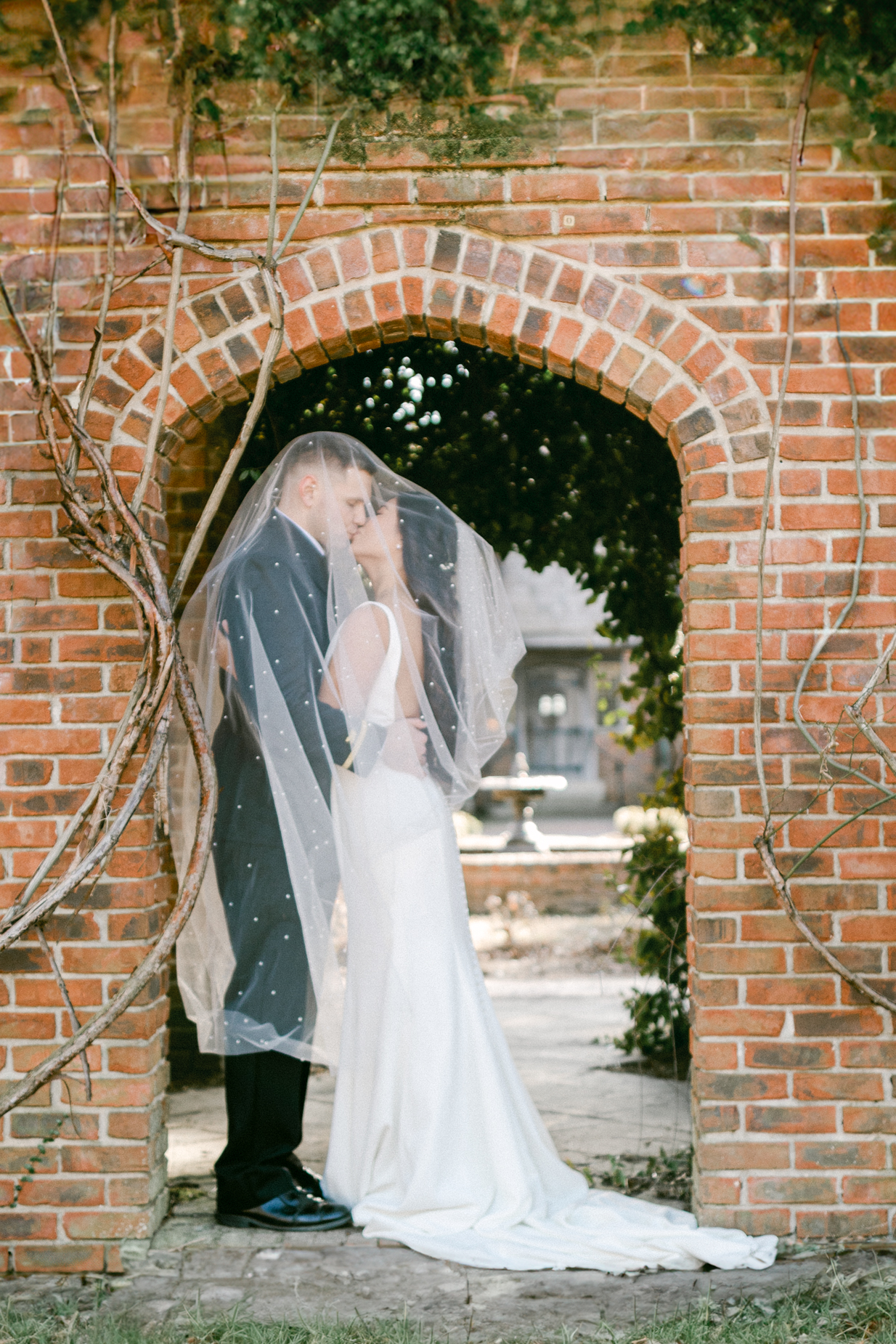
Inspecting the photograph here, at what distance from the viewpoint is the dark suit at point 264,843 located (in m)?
2.91

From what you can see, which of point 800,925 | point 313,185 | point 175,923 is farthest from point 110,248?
point 800,925

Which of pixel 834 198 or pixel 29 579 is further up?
pixel 834 198

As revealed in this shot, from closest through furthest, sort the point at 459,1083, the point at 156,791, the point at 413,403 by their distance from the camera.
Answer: the point at 156,791 < the point at 459,1083 < the point at 413,403

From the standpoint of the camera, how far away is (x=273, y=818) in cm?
299

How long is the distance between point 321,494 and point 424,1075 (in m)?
1.55

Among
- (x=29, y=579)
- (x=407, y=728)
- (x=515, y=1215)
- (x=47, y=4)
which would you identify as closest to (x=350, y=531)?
(x=407, y=728)

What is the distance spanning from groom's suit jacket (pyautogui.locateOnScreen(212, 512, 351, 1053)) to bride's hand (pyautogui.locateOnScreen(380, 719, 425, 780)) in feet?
0.43

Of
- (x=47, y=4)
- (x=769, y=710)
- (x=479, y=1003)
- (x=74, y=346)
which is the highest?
(x=47, y=4)

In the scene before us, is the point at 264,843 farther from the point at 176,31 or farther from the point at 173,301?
the point at 176,31

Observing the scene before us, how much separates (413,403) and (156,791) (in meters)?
1.94

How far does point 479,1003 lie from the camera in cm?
301

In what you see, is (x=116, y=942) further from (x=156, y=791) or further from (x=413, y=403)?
(x=413, y=403)

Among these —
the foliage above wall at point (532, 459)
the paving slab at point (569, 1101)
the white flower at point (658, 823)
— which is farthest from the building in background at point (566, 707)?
the foliage above wall at point (532, 459)

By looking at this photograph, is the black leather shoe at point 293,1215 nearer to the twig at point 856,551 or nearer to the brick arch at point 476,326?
the twig at point 856,551
